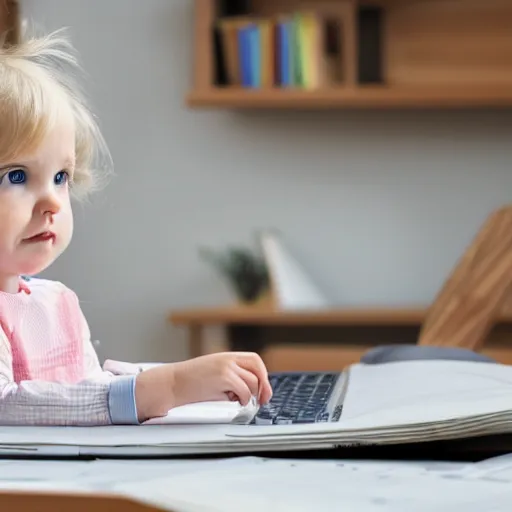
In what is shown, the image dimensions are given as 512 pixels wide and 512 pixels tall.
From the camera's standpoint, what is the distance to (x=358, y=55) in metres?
2.91

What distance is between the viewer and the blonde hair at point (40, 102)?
677mm

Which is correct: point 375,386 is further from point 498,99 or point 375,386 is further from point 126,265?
point 126,265

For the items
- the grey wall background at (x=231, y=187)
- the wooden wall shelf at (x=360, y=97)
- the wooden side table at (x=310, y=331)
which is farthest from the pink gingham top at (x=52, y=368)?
the grey wall background at (x=231, y=187)

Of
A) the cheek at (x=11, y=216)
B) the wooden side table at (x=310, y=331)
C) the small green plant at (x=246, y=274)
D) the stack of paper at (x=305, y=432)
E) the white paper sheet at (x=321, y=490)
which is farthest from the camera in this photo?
the small green plant at (x=246, y=274)

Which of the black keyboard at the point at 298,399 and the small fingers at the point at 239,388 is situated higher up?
the small fingers at the point at 239,388

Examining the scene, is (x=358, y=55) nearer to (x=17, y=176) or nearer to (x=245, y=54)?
(x=245, y=54)

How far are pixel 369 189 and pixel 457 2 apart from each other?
58 centimetres

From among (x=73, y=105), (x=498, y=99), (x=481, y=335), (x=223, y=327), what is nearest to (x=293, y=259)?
(x=223, y=327)

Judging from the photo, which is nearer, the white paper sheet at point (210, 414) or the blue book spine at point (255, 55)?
the white paper sheet at point (210, 414)

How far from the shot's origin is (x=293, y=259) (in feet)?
9.35

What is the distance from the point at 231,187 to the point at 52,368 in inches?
87.9

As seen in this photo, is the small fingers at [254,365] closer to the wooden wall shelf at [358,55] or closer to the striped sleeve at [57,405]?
the striped sleeve at [57,405]

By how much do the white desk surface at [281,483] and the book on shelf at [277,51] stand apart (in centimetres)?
222

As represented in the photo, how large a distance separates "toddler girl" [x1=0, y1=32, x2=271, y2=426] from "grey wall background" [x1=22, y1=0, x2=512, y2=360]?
6.89ft
